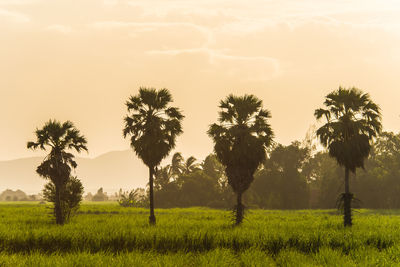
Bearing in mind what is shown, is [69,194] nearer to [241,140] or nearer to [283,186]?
[241,140]

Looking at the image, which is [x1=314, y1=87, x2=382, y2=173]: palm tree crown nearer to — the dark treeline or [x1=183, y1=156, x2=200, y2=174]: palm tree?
the dark treeline

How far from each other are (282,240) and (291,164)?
195ft

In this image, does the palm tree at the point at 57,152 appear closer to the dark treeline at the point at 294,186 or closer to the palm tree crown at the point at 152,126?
the palm tree crown at the point at 152,126

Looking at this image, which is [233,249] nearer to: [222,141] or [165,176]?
[222,141]

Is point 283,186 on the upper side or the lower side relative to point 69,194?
lower

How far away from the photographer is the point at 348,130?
37125 millimetres

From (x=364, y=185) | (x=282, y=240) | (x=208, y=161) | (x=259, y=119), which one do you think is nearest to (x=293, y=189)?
(x=364, y=185)

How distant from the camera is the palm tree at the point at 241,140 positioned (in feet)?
125

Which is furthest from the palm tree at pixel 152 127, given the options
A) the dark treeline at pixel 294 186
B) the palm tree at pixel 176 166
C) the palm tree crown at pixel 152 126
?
the palm tree at pixel 176 166

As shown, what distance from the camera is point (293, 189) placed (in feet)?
259

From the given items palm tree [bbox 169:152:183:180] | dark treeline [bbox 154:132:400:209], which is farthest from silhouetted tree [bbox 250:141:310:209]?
palm tree [bbox 169:152:183:180]

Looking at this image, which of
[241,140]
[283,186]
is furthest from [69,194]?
[283,186]

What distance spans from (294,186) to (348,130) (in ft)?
142

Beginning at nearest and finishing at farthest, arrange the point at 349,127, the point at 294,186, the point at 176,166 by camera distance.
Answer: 1. the point at 349,127
2. the point at 294,186
3. the point at 176,166
